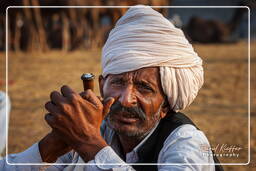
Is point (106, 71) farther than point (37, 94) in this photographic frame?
No

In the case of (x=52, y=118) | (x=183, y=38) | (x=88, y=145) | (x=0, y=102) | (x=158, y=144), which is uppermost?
(x=183, y=38)

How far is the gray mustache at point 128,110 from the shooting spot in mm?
1738

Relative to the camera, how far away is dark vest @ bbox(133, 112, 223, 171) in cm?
180

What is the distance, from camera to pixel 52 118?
4.92ft

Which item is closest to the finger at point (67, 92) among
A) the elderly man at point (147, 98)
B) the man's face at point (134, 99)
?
the elderly man at point (147, 98)

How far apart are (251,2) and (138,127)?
1243mm

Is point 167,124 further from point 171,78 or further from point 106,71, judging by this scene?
point 106,71

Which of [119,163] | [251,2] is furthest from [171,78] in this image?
[251,2]

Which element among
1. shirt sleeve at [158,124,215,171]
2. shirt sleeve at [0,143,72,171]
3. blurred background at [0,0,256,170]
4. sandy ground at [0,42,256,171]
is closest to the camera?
shirt sleeve at [158,124,215,171]

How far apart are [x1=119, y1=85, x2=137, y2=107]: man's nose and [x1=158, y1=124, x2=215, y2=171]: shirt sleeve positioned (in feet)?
0.66

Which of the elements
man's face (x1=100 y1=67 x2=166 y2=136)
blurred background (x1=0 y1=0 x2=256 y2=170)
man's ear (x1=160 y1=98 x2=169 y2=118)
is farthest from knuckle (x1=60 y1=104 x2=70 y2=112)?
blurred background (x1=0 y1=0 x2=256 y2=170)

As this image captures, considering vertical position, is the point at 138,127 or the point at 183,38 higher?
the point at 183,38

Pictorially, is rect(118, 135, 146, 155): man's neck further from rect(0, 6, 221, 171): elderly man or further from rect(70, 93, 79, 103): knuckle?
rect(70, 93, 79, 103): knuckle

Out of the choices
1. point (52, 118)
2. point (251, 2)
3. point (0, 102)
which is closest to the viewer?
point (52, 118)
